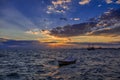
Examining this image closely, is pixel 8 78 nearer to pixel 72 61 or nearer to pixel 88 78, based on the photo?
pixel 88 78

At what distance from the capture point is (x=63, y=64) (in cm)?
6312

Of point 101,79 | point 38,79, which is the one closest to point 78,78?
point 101,79

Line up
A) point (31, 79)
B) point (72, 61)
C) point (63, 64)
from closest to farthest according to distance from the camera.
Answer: point (31, 79) → point (63, 64) → point (72, 61)

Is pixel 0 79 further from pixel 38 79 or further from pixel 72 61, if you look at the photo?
pixel 72 61

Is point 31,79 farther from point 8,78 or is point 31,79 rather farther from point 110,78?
point 110,78

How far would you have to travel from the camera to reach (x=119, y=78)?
120ft

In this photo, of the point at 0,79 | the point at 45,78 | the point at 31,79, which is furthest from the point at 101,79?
the point at 0,79

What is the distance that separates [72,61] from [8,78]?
32.5 meters

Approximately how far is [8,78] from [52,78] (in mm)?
8328

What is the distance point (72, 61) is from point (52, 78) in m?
30.3

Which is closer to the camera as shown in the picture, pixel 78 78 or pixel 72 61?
pixel 78 78

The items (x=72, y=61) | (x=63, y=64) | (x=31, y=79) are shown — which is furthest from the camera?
(x=72, y=61)

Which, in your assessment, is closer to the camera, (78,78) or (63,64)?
(78,78)

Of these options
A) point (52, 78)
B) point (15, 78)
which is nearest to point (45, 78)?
point (52, 78)
